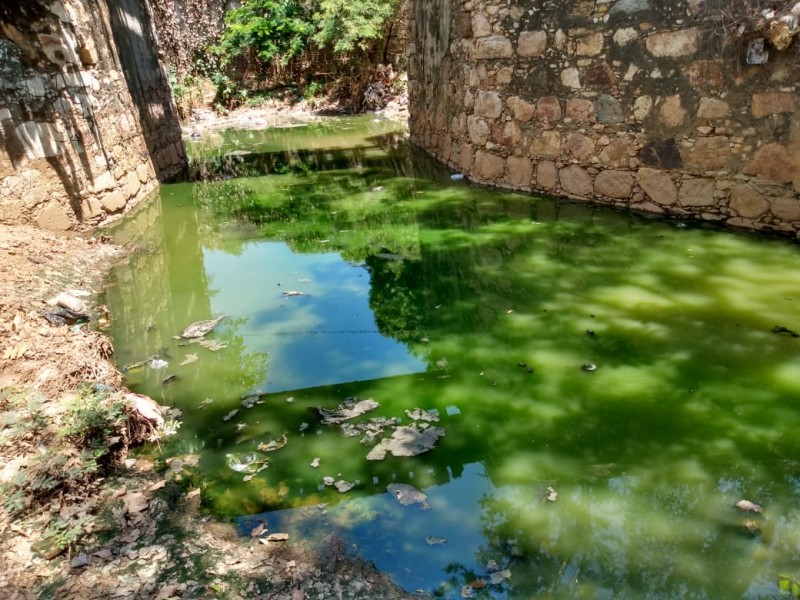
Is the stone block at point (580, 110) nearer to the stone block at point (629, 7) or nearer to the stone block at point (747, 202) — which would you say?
the stone block at point (629, 7)

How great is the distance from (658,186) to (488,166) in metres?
2.06

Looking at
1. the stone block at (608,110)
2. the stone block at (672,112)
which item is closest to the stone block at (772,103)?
the stone block at (672,112)

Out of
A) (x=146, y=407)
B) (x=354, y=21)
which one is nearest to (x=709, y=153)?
(x=146, y=407)

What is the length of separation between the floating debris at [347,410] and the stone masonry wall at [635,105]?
3.91 metres

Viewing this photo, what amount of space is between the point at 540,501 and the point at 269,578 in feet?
3.47

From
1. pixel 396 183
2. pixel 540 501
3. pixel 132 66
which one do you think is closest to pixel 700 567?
pixel 540 501

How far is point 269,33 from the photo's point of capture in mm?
18078

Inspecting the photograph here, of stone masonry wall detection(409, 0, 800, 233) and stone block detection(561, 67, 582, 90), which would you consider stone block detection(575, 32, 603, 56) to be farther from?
stone block detection(561, 67, 582, 90)

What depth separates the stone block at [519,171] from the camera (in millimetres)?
6504

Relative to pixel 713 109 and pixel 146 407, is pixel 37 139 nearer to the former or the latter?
pixel 146 407

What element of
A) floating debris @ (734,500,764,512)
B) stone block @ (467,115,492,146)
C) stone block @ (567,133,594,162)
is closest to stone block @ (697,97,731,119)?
stone block @ (567,133,594,162)

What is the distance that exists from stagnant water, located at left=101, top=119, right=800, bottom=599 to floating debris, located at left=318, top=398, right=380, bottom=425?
42 mm

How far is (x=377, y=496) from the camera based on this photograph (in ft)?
7.77

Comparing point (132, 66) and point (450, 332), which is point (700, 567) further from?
point (132, 66)
